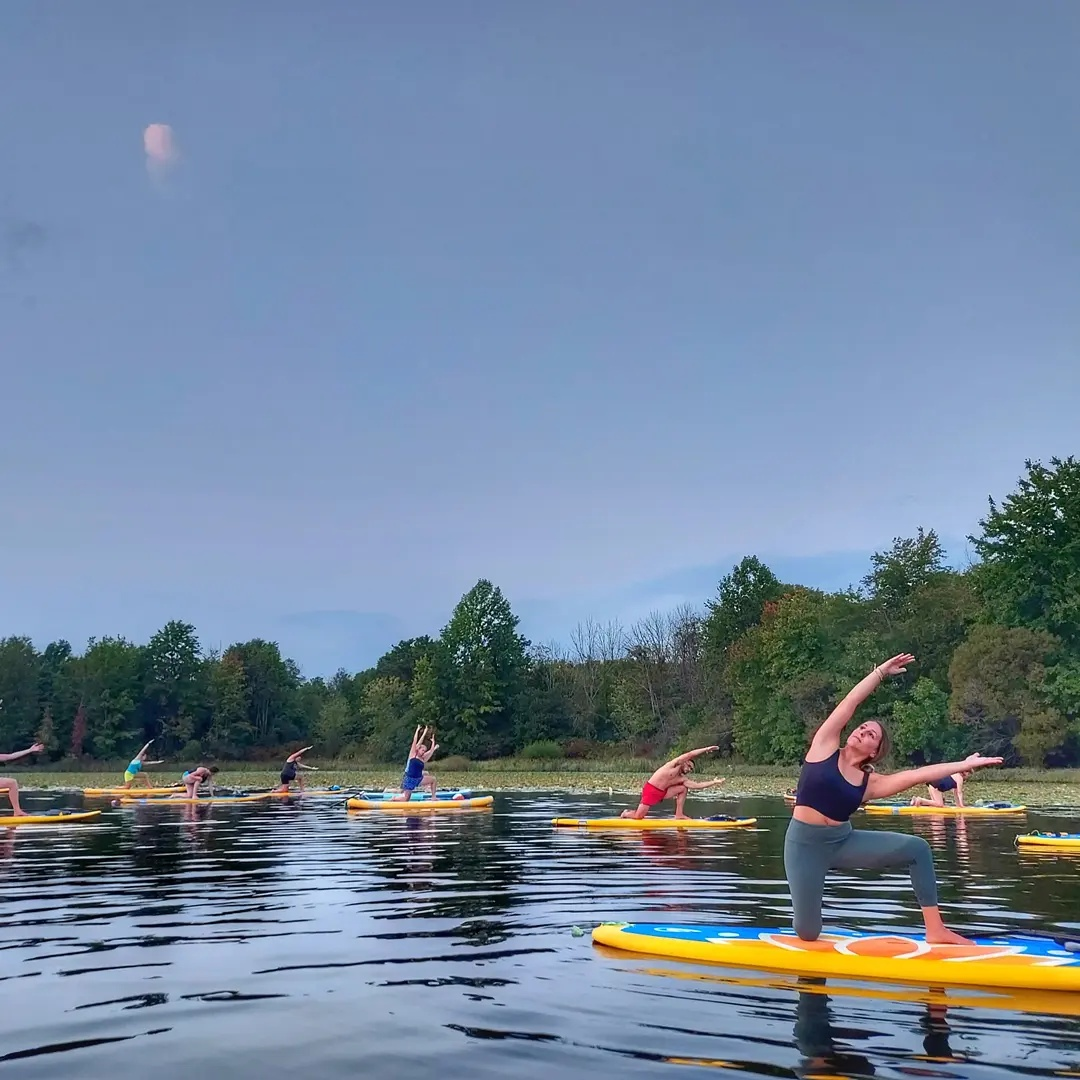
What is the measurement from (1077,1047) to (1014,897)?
630 cm

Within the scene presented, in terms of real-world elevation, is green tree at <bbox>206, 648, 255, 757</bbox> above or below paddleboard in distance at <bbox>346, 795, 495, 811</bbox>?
above

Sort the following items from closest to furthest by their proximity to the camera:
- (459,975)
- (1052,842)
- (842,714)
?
(842,714), (459,975), (1052,842)

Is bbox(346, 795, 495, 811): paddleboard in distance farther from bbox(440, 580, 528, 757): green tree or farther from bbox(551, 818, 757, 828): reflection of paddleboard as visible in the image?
bbox(440, 580, 528, 757): green tree

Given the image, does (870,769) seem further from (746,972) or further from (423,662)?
(423,662)

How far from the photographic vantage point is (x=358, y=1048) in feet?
19.5

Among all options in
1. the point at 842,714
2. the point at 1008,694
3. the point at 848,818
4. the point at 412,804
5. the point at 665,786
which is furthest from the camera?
the point at 1008,694

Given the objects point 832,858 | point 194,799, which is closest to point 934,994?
point 832,858

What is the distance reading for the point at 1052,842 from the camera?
17.1m

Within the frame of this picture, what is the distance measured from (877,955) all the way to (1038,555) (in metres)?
55.7

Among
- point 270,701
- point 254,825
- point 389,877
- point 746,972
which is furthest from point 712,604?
point 746,972

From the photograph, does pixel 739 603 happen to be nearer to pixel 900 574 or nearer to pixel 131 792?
pixel 900 574

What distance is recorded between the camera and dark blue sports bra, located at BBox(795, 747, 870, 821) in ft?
26.2

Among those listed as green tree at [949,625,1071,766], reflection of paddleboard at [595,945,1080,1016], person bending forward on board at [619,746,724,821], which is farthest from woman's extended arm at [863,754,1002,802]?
green tree at [949,625,1071,766]

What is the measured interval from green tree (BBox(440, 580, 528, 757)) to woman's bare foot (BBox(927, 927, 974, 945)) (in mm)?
78989
